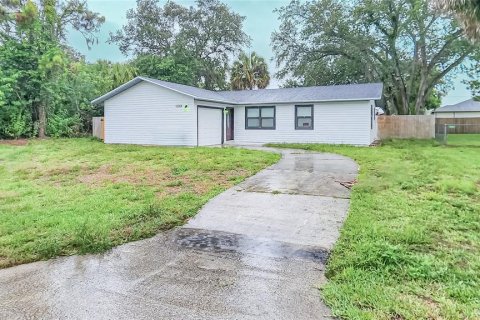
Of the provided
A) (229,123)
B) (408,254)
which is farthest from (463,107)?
(408,254)

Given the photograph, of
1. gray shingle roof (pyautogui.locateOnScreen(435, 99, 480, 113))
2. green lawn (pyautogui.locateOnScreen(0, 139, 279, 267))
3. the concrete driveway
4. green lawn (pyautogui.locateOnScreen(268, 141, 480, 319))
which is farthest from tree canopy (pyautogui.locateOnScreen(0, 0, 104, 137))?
gray shingle roof (pyautogui.locateOnScreen(435, 99, 480, 113))

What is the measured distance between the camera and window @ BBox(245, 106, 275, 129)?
62.1 feet

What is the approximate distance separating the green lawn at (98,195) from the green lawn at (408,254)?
8.48 feet

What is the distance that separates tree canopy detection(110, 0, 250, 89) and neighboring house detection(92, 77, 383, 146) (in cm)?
1217

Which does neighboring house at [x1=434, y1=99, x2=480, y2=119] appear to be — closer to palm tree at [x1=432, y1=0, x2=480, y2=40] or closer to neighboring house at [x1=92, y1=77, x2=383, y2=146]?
neighboring house at [x1=92, y1=77, x2=383, y2=146]

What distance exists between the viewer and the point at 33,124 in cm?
2003

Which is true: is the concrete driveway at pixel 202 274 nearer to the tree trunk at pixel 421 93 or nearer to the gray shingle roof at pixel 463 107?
the tree trunk at pixel 421 93

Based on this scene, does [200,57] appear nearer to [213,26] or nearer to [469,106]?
[213,26]

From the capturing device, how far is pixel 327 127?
1764cm

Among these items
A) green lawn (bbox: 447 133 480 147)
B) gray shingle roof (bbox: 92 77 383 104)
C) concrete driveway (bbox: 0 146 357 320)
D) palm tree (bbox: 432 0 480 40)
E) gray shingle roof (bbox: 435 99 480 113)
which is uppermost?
gray shingle roof (bbox: 435 99 480 113)

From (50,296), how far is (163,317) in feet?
3.65

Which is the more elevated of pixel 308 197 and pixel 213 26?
pixel 213 26

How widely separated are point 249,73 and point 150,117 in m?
16.6

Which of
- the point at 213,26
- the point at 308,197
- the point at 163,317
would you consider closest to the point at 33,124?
the point at 213,26
